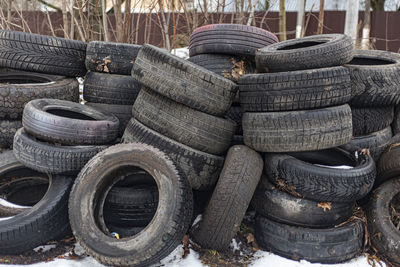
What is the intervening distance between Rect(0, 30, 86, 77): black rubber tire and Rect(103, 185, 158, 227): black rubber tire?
2.04m

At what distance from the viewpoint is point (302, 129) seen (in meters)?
3.27

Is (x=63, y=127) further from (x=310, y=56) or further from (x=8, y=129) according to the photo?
(x=310, y=56)

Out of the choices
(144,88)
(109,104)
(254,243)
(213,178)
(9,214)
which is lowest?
(254,243)

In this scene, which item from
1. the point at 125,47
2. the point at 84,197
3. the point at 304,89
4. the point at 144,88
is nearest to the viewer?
the point at 84,197

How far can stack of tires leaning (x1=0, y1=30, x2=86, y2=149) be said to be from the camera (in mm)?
4137

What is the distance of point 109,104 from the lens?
448 centimetres

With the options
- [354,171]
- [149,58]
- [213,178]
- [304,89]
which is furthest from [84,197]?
[354,171]

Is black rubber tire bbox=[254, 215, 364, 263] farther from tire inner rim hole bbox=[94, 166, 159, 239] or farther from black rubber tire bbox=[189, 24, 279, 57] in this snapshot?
black rubber tire bbox=[189, 24, 279, 57]

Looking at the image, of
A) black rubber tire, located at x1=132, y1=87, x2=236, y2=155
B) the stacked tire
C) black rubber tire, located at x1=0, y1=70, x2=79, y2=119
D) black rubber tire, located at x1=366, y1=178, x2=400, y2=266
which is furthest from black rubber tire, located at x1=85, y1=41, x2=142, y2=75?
black rubber tire, located at x1=366, y1=178, x2=400, y2=266

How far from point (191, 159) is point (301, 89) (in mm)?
1244

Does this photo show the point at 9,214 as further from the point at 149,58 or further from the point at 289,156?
the point at 289,156

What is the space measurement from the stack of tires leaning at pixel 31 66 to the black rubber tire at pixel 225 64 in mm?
1638

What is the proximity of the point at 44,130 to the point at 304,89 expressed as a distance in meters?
2.56

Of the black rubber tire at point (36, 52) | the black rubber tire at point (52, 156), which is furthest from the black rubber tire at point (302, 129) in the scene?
the black rubber tire at point (36, 52)
